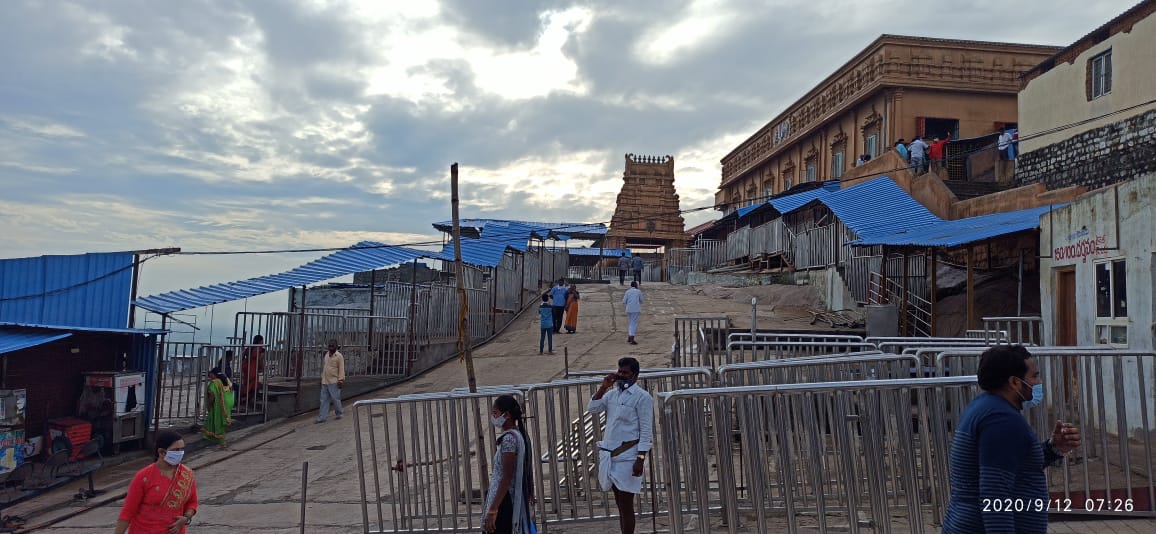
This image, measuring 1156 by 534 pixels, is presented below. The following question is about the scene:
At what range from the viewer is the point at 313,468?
31.6 ft

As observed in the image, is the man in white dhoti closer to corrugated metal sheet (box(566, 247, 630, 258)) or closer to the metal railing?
the metal railing

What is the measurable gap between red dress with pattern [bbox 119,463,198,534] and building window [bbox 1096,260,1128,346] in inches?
399

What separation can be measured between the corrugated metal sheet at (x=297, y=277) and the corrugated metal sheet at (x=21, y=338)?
1.99 m

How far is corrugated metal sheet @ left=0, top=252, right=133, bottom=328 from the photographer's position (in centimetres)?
1174

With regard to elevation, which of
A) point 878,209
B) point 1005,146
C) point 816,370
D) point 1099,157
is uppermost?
point 1005,146

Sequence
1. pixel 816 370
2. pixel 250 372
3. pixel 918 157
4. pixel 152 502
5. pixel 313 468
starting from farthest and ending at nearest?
pixel 918 157 → pixel 250 372 → pixel 313 468 → pixel 816 370 → pixel 152 502

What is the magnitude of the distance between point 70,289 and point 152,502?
8797 millimetres

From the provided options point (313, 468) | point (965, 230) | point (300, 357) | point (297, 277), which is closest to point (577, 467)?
point (313, 468)

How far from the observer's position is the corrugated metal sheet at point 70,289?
1174 centimetres

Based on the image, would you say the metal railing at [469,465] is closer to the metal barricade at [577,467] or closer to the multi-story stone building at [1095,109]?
the metal barricade at [577,467]

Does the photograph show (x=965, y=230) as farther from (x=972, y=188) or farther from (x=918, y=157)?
(x=918, y=157)

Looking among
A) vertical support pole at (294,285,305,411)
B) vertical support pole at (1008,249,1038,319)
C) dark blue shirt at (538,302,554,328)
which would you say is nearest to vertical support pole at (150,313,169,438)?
vertical support pole at (294,285,305,411)

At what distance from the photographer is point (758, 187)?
45.1 metres

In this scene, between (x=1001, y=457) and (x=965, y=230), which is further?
(x=965, y=230)
